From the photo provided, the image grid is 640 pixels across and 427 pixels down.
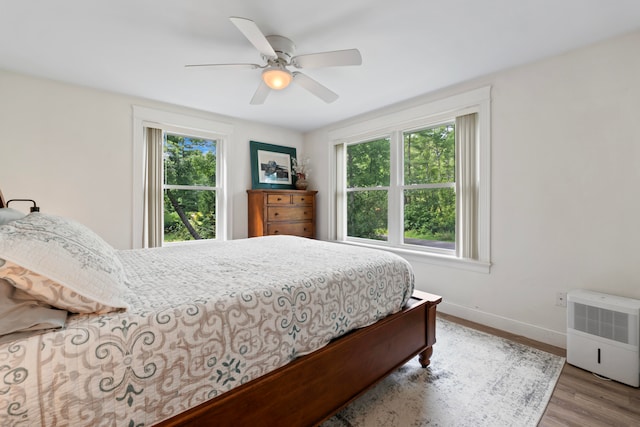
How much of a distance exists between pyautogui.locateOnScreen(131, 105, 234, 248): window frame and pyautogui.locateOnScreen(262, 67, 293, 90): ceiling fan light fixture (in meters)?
1.93

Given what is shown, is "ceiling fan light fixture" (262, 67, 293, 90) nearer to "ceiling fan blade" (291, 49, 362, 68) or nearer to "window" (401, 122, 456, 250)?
"ceiling fan blade" (291, 49, 362, 68)

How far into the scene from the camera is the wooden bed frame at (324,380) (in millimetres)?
1008

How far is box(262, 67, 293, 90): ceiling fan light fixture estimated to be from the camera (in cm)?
209

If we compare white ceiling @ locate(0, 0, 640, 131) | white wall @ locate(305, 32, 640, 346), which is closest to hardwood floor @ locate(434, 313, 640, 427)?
white wall @ locate(305, 32, 640, 346)

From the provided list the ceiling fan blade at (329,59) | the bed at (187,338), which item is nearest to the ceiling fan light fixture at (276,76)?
the ceiling fan blade at (329,59)

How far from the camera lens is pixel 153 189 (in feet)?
11.0

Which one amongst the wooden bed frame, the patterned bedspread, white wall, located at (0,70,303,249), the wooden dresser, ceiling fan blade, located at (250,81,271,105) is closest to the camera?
Result: the patterned bedspread

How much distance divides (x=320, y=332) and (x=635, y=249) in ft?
7.93

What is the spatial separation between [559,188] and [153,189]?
166 inches

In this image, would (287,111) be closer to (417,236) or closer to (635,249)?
(417,236)

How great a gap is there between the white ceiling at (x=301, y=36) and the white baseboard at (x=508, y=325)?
2.37 m

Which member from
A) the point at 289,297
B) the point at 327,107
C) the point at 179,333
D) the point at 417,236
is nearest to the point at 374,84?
the point at 327,107

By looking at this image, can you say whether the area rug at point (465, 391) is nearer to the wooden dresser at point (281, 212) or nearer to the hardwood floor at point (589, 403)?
the hardwood floor at point (589, 403)

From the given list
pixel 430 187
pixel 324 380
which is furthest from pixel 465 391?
pixel 430 187
